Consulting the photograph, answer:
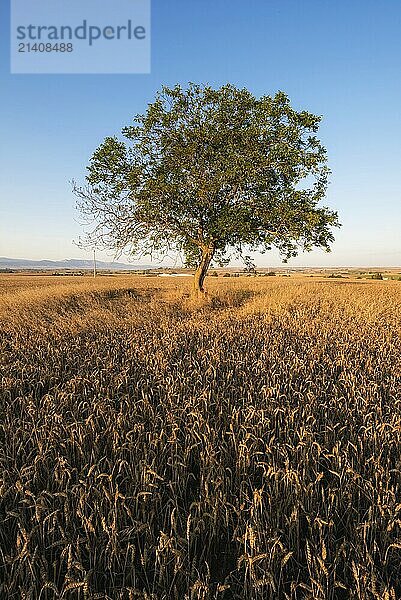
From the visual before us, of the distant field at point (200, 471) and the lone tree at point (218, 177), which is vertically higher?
the lone tree at point (218, 177)

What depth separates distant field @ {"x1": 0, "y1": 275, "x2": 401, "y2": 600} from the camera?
2.41 meters

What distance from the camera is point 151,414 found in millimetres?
4758

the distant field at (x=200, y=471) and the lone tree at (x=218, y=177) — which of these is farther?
the lone tree at (x=218, y=177)

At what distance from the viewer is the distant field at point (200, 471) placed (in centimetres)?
241

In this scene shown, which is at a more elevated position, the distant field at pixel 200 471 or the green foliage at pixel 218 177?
the green foliage at pixel 218 177

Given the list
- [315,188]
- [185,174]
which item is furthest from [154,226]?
[315,188]

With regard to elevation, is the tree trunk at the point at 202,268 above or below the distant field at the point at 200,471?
above

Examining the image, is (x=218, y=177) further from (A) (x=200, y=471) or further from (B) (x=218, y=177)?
(A) (x=200, y=471)

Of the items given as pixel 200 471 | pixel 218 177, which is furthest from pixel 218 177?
pixel 200 471

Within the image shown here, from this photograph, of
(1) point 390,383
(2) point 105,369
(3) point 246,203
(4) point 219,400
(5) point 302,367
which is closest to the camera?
(4) point 219,400

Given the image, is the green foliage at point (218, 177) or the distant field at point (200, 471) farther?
the green foliage at point (218, 177)

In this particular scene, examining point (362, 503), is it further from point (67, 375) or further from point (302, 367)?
point (67, 375)

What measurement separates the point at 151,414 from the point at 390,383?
348 centimetres

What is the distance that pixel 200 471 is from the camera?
362 centimetres
